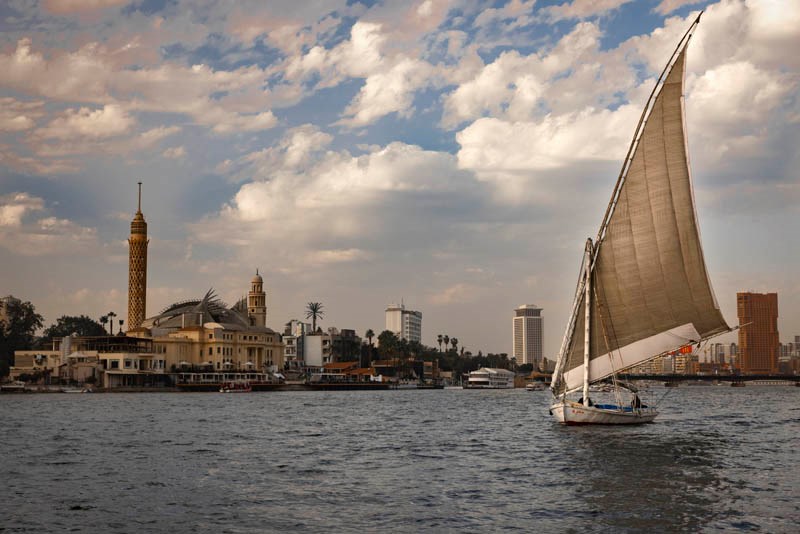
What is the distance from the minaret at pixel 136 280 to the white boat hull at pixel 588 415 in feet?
473

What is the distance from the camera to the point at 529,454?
135ft

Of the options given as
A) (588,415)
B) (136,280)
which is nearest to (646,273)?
(588,415)

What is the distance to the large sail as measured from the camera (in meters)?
48.0

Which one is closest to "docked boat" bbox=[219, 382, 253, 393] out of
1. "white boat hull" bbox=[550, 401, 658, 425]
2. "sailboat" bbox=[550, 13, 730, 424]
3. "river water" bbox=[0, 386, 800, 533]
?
"river water" bbox=[0, 386, 800, 533]

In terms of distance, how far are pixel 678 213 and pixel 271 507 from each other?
30.1 m

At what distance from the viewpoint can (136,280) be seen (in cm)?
18450

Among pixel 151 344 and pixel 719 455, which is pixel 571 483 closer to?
pixel 719 455

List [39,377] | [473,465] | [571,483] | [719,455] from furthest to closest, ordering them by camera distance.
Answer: [39,377]
[719,455]
[473,465]
[571,483]

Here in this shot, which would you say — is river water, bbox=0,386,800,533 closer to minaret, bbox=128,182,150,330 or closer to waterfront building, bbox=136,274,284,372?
waterfront building, bbox=136,274,284,372

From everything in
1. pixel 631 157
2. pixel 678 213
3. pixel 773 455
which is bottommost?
pixel 773 455

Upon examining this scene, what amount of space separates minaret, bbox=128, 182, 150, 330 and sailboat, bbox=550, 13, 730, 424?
145845 millimetres

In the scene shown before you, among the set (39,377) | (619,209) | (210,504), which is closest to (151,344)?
(39,377)

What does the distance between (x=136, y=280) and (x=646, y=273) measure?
151 m

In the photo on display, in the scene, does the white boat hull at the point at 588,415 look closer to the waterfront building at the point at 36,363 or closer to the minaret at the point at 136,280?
the waterfront building at the point at 36,363
